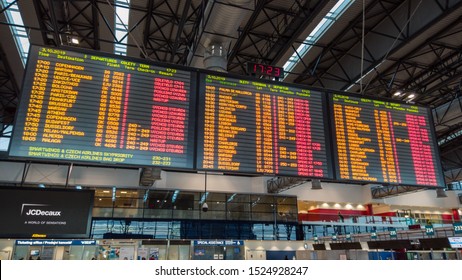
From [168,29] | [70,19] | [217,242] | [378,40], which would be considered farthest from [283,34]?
[217,242]

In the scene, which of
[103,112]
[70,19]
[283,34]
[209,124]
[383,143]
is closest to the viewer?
[103,112]

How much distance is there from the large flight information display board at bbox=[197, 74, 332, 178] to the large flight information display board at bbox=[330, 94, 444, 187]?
0.37 m

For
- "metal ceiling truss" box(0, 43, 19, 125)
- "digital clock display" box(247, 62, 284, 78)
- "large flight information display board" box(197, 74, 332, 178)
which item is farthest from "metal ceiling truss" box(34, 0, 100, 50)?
"large flight information display board" box(197, 74, 332, 178)

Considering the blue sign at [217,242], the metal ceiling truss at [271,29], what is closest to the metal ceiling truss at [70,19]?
the metal ceiling truss at [271,29]

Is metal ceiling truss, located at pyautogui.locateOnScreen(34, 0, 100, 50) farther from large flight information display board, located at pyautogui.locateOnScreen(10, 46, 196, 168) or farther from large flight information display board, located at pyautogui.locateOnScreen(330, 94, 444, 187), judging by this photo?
large flight information display board, located at pyautogui.locateOnScreen(330, 94, 444, 187)

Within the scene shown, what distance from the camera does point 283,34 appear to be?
1059cm

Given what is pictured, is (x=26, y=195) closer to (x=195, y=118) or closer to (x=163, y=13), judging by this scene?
(x=195, y=118)

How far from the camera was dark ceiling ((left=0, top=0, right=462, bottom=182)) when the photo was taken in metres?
9.51

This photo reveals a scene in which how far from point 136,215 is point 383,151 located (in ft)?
64.7

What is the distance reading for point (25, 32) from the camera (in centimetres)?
1188

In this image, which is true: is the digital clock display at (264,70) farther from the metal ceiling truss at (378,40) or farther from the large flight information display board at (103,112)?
the metal ceiling truss at (378,40)

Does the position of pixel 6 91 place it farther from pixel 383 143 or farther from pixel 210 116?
pixel 383 143

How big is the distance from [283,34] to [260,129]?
6.23 meters
